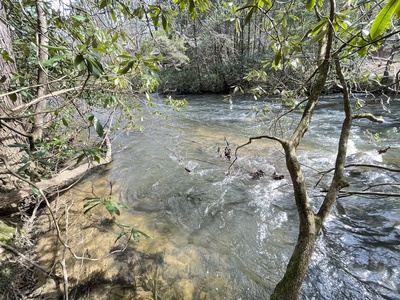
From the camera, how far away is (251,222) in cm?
288

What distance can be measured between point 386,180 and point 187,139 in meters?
4.54

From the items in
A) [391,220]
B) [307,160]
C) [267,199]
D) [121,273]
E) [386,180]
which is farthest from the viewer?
[307,160]

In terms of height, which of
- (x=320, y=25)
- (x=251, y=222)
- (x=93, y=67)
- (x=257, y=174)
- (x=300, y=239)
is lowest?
(x=251, y=222)

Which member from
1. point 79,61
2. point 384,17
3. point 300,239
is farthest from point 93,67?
point 300,239

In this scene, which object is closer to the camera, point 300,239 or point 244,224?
point 300,239

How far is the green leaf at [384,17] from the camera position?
1.80 ft

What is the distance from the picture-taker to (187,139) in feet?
20.1

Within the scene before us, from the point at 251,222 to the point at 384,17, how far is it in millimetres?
2699

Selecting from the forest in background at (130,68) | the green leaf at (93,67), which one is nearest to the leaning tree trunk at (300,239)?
the forest in background at (130,68)

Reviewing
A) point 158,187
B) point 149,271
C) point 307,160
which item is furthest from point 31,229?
point 307,160

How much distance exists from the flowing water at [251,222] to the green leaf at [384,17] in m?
1.58

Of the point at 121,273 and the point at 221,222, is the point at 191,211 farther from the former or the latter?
the point at 121,273

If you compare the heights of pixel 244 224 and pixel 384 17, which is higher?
pixel 384 17

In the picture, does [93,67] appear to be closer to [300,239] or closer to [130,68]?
[130,68]
